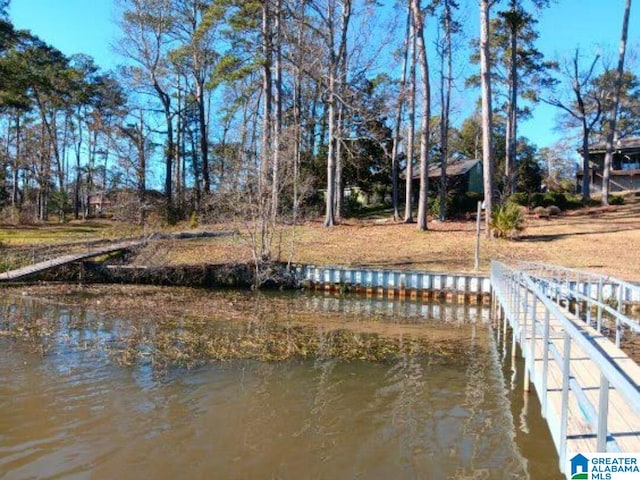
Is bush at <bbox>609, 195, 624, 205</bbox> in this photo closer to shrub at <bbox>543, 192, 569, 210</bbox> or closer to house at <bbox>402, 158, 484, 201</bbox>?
shrub at <bbox>543, 192, 569, 210</bbox>

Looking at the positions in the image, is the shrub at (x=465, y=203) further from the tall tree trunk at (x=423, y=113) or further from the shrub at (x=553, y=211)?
the tall tree trunk at (x=423, y=113)

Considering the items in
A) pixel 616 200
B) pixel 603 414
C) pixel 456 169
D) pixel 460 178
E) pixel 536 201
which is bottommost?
pixel 603 414

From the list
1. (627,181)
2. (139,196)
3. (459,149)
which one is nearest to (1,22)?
(139,196)

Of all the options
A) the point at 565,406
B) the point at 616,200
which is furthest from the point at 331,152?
the point at 565,406

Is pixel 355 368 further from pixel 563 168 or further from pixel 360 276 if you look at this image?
pixel 563 168

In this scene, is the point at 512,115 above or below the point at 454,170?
above

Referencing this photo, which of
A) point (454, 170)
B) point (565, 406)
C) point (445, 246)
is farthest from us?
point (454, 170)

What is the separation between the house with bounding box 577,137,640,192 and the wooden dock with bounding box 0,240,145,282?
1591 inches

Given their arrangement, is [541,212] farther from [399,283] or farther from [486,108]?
[399,283]

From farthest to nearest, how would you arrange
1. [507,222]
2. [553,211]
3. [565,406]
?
[553,211]
[507,222]
[565,406]

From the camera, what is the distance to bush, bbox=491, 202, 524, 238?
23.7 metres

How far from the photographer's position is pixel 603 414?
10.4 feet

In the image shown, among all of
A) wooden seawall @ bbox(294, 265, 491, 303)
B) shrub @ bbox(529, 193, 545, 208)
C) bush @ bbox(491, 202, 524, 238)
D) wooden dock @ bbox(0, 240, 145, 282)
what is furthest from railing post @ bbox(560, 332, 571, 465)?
shrub @ bbox(529, 193, 545, 208)

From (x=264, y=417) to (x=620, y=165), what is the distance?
49.8 meters
